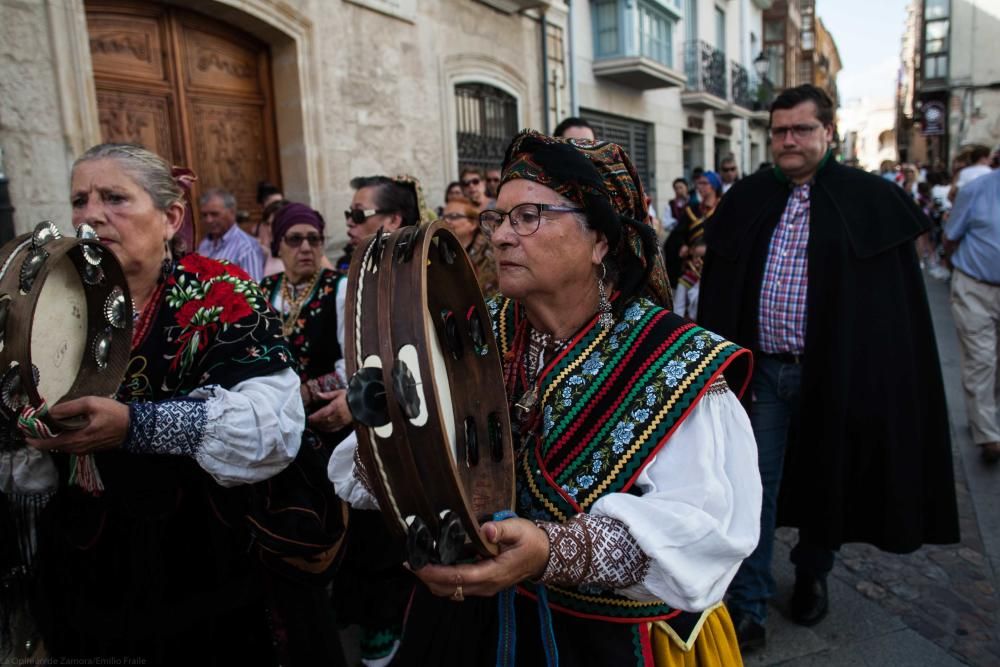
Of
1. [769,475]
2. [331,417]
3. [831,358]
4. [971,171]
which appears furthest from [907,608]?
[971,171]

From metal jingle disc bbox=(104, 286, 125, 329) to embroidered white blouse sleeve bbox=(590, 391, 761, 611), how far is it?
4.21 ft

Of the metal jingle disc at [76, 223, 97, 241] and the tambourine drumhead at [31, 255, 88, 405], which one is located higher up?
the metal jingle disc at [76, 223, 97, 241]

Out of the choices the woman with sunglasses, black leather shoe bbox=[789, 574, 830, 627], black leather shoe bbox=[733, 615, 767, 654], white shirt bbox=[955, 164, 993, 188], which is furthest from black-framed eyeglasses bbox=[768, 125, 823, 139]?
white shirt bbox=[955, 164, 993, 188]

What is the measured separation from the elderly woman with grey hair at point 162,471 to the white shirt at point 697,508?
983 mm

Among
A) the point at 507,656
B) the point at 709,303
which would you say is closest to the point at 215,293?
the point at 507,656

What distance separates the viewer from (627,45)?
14.5 metres

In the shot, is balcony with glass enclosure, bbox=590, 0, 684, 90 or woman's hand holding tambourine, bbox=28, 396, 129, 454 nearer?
woman's hand holding tambourine, bbox=28, 396, 129, 454

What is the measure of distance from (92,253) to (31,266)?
177 millimetres

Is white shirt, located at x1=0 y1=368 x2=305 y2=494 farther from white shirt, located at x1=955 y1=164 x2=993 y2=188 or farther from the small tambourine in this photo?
white shirt, located at x1=955 y1=164 x2=993 y2=188

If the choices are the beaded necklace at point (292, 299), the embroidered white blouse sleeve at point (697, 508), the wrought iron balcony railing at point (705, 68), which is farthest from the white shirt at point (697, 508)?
the wrought iron balcony railing at point (705, 68)

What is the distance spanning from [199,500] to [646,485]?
4.27 feet

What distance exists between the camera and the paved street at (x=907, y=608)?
115 inches

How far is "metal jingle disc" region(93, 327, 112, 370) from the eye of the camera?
1.79m

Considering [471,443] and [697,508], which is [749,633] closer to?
[697,508]
